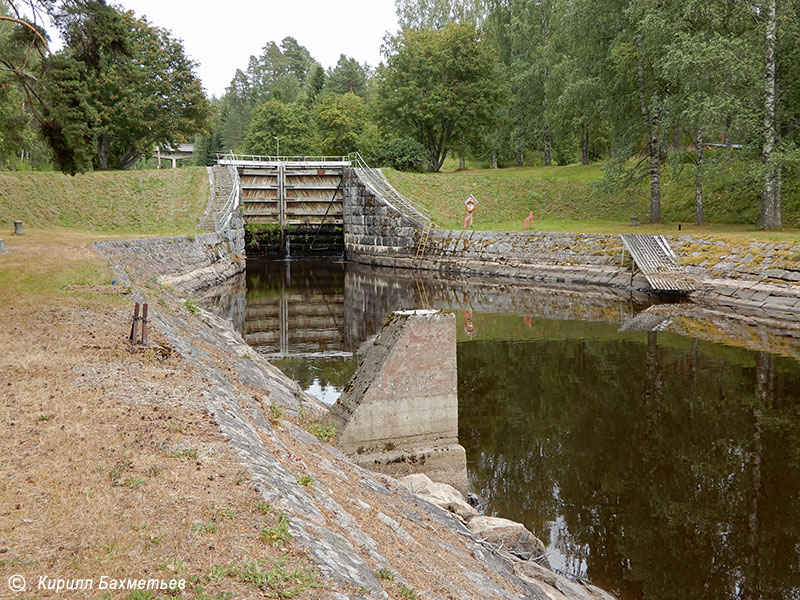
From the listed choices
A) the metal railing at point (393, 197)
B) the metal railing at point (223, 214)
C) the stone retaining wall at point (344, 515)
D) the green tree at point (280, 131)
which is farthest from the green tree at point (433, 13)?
the stone retaining wall at point (344, 515)

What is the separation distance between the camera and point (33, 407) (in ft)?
20.4

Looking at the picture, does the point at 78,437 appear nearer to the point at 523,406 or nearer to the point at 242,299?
the point at 523,406

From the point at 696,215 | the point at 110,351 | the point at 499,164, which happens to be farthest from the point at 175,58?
the point at 110,351

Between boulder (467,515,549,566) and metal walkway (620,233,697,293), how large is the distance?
1858 cm

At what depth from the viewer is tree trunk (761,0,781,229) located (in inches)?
982

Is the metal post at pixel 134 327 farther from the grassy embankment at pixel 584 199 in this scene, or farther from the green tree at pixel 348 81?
the green tree at pixel 348 81

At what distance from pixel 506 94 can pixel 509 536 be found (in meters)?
44.5

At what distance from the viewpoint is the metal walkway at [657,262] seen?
2442 centimetres

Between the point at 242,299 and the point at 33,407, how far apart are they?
20548 millimetres

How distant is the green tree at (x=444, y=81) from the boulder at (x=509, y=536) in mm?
42408

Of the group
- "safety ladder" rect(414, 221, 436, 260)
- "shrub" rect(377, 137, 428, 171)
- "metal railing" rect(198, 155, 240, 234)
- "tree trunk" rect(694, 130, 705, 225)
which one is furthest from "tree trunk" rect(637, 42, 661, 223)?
"metal railing" rect(198, 155, 240, 234)

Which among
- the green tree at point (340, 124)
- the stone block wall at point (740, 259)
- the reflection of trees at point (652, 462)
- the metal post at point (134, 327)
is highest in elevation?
the green tree at point (340, 124)

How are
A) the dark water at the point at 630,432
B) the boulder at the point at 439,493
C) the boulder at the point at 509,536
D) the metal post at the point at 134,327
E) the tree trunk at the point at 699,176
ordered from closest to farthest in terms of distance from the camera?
the boulder at the point at 509,536, the dark water at the point at 630,432, the boulder at the point at 439,493, the metal post at the point at 134,327, the tree trunk at the point at 699,176

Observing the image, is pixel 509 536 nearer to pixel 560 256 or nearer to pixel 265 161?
pixel 560 256
